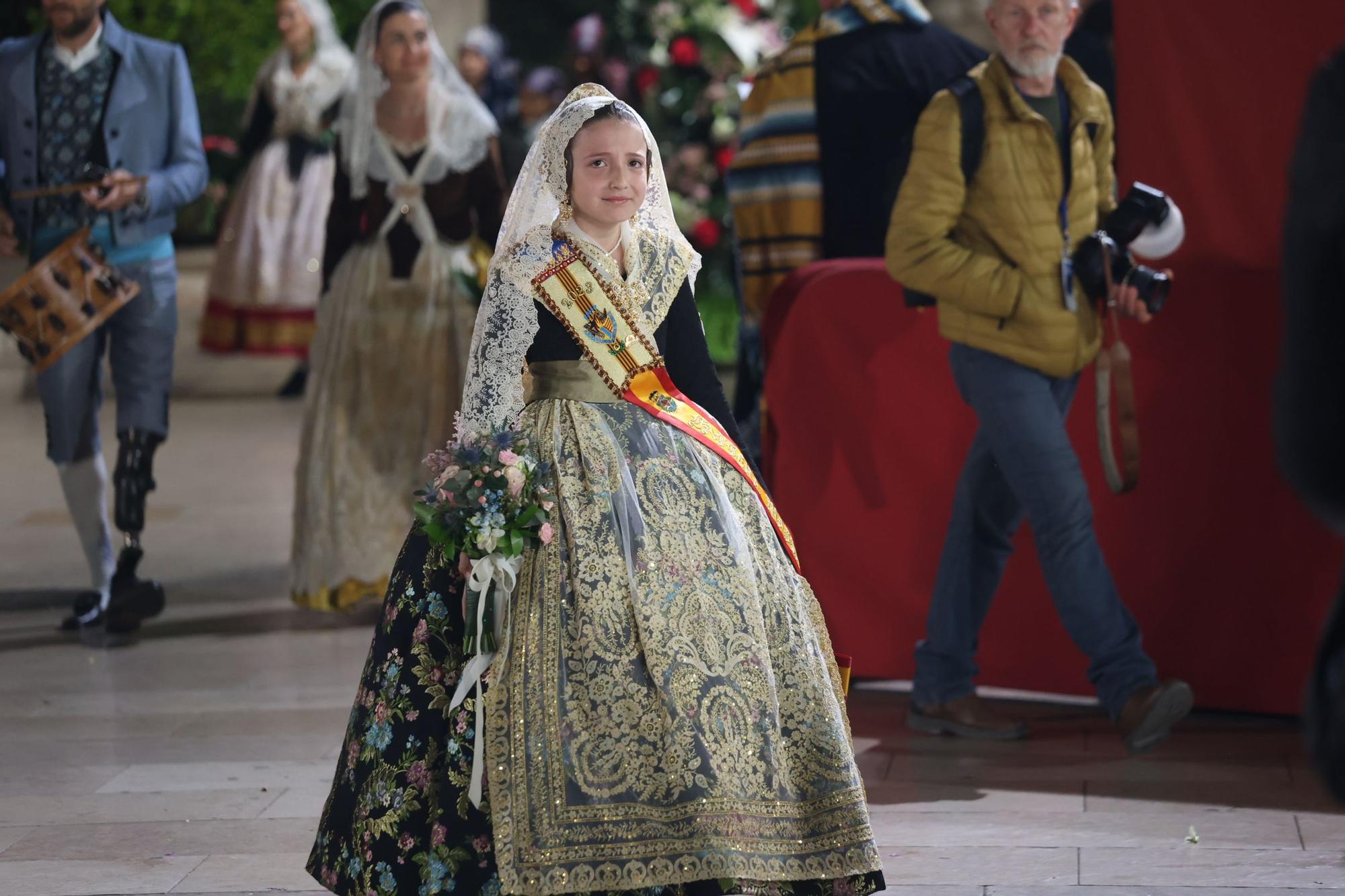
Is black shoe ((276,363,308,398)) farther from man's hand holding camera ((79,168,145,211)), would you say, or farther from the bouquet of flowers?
the bouquet of flowers

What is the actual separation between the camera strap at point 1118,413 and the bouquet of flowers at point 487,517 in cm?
163

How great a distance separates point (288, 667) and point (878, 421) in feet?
5.99

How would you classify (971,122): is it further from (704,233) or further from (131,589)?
(704,233)

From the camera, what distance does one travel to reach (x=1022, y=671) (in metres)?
4.84

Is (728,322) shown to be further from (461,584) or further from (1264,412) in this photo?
(461,584)

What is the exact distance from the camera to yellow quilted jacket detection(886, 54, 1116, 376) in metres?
4.38

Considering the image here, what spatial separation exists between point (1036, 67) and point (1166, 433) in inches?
35.6

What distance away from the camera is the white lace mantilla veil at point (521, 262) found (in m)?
3.36

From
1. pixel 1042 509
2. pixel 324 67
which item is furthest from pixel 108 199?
pixel 324 67

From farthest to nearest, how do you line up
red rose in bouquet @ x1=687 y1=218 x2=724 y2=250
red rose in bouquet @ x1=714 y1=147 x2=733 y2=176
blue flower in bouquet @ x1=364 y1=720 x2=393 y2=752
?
red rose in bouquet @ x1=687 y1=218 x2=724 y2=250 < red rose in bouquet @ x1=714 y1=147 x2=733 y2=176 < blue flower in bouquet @ x1=364 y1=720 x2=393 y2=752

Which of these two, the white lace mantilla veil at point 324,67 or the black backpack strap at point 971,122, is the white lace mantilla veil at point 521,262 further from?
the white lace mantilla veil at point 324,67

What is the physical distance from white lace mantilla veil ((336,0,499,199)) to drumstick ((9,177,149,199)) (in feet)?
1.98

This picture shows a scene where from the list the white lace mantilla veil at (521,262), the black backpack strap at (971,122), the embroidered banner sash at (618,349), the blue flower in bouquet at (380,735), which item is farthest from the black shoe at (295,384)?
the blue flower in bouquet at (380,735)

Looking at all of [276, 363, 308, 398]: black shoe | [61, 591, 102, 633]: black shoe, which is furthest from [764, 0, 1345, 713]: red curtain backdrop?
[276, 363, 308, 398]: black shoe
